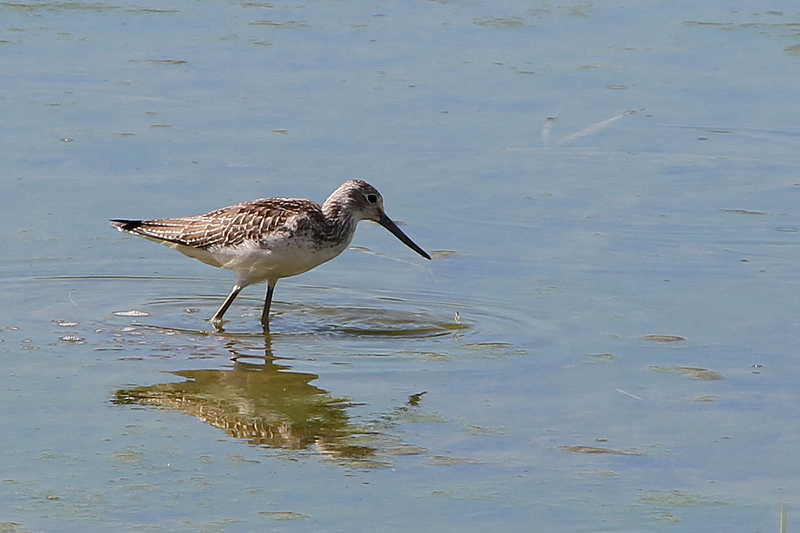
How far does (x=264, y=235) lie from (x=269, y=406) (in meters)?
1.62

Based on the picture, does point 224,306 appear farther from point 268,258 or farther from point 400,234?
point 400,234

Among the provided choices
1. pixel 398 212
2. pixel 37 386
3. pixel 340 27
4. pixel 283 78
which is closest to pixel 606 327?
pixel 398 212

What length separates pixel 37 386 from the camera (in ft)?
22.3

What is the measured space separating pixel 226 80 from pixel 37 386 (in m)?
5.76

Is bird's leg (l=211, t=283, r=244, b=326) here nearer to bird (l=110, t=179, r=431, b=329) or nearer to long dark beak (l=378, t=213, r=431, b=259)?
bird (l=110, t=179, r=431, b=329)

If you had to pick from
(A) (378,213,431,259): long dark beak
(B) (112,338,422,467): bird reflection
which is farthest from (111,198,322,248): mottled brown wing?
(B) (112,338,422,467): bird reflection

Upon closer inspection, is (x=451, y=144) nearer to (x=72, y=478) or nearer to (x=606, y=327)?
(x=606, y=327)

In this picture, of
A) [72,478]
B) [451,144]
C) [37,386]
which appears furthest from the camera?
[451,144]

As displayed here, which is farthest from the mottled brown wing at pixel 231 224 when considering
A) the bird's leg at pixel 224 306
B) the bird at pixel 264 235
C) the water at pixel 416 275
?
the water at pixel 416 275

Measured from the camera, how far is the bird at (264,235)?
8117 mm

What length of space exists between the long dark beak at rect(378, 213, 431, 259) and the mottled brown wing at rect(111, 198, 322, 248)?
518mm

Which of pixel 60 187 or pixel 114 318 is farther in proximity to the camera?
pixel 60 187

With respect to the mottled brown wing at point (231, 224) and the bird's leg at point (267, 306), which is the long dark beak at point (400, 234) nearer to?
the mottled brown wing at point (231, 224)

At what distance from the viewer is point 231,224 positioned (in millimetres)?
8250
